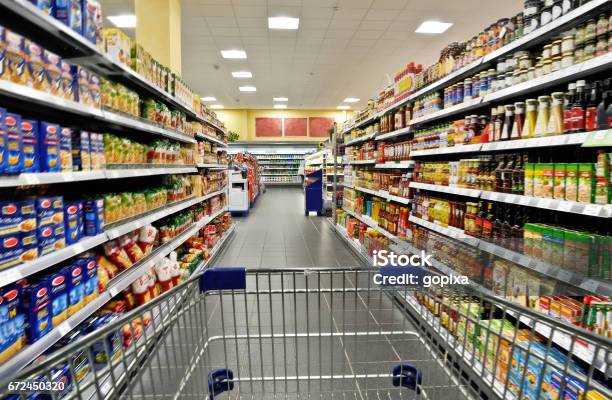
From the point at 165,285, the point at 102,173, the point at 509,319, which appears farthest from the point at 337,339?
the point at 102,173

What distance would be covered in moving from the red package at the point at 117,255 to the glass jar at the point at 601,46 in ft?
10.0

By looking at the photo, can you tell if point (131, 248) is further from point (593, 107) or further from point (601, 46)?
point (601, 46)

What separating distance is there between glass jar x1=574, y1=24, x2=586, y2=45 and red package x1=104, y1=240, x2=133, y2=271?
121 inches

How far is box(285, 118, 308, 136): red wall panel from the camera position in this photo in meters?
21.7

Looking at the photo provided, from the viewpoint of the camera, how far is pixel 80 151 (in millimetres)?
2188

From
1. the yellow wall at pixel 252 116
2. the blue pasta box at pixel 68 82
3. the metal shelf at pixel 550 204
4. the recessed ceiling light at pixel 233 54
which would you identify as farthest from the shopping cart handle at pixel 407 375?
the yellow wall at pixel 252 116

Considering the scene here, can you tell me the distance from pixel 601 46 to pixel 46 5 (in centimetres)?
271

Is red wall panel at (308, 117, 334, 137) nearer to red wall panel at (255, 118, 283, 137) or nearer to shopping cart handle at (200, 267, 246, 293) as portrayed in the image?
red wall panel at (255, 118, 283, 137)

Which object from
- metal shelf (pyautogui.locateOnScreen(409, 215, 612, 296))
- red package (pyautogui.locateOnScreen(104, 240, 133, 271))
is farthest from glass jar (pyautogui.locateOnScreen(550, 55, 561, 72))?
red package (pyautogui.locateOnScreen(104, 240, 133, 271))

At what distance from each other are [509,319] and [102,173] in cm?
282

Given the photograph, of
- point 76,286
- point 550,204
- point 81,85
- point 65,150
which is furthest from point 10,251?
point 550,204

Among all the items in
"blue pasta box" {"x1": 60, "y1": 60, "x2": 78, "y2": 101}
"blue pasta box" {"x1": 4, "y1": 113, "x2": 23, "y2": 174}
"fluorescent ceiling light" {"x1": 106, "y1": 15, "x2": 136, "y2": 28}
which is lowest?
"blue pasta box" {"x1": 4, "y1": 113, "x2": 23, "y2": 174}

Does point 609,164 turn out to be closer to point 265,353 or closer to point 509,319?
point 509,319

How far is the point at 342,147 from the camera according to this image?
29.1 feet
